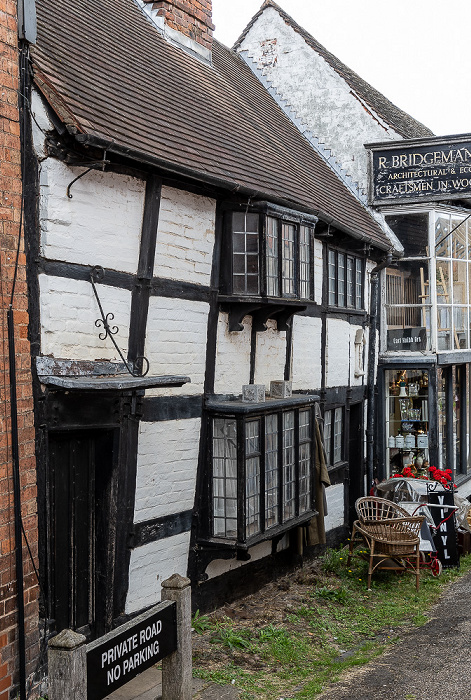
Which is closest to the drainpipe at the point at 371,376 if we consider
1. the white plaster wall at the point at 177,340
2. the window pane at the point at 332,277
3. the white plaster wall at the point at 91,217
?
the window pane at the point at 332,277

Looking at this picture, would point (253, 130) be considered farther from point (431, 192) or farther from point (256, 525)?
point (256, 525)

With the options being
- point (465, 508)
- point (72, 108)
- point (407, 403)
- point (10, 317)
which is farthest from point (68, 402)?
point (407, 403)

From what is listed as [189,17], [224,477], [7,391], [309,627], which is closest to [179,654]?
[7,391]

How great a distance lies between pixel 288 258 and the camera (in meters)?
9.15

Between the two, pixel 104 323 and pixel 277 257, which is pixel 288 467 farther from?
pixel 104 323

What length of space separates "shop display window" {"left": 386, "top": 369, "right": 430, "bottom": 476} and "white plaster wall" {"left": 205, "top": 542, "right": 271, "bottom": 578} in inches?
203

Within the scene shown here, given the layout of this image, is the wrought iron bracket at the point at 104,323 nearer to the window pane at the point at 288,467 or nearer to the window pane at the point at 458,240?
the window pane at the point at 288,467

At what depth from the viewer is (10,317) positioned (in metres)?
5.55

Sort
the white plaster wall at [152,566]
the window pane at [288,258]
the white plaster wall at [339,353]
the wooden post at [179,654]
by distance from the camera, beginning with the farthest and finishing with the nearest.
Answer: the white plaster wall at [339,353] → the window pane at [288,258] → the white plaster wall at [152,566] → the wooden post at [179,654]

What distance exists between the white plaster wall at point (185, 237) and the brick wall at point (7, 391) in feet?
6.30

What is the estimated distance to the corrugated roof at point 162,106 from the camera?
6793 millimetres

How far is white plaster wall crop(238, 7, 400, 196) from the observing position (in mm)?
14422

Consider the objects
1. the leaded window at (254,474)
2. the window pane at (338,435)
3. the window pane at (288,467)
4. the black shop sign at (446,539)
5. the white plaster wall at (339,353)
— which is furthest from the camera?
the window pane at (338,435)

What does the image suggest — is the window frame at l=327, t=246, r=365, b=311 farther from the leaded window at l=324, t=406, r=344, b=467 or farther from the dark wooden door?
the dark wooden door
